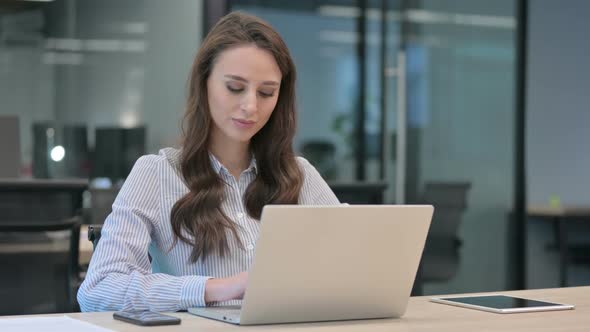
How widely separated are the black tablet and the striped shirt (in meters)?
0.49

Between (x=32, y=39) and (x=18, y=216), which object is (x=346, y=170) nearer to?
(x=32, y=39)

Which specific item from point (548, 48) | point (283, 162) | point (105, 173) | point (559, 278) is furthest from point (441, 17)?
point (283, 162)

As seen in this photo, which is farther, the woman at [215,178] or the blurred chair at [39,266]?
the blurred chair at [39,266]

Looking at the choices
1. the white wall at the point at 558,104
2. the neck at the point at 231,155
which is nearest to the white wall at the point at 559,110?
the white wall at the point at 558,104

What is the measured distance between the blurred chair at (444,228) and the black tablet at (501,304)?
11.5ft

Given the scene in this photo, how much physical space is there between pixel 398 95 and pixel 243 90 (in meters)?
3.84

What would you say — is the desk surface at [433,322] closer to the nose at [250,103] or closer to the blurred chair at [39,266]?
the nose at [250,103]

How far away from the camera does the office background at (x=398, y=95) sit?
17.2 ft

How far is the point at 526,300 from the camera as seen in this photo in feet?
7.18

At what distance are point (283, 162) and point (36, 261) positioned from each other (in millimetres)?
1793

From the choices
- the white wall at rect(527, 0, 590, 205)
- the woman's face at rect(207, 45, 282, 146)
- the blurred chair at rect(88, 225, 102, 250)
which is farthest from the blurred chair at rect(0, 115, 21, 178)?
the white wall at rect(527, 0, 590, 205)

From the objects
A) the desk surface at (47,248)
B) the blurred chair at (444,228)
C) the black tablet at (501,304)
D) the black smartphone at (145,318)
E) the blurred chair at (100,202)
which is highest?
the black smartphone at (145,318)

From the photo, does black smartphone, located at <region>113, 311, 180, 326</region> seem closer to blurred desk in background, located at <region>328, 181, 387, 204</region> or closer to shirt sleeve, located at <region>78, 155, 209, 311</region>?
shirt sleeve, located at <region>78, 155, 209, 311</region>

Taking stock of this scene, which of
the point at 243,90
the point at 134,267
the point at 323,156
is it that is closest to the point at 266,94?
the point at 243,90
